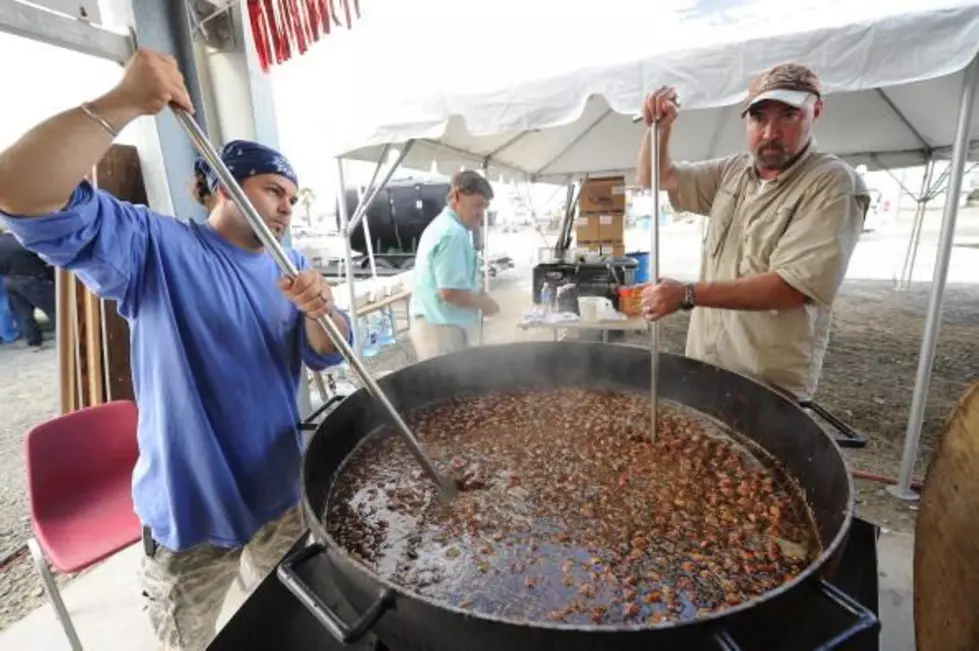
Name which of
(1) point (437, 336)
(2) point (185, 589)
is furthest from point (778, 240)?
(1) point (437, 336)

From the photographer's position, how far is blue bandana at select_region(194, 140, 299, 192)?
58.5 inches

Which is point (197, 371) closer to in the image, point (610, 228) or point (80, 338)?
point (80, 338)

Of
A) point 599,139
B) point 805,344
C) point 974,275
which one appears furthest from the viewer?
point 974,275

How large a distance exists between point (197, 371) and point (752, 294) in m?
1.90

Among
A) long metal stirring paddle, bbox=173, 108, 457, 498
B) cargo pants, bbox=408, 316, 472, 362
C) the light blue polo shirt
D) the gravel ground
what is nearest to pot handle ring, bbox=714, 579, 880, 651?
long metal stirring paddle, bbox=173, 108, 457, 498

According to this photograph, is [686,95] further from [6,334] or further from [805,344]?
[6,334]

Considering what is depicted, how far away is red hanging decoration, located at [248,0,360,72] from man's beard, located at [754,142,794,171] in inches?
106

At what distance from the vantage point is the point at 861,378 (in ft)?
16.9

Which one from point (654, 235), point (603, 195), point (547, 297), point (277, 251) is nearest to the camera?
point (277, 251)

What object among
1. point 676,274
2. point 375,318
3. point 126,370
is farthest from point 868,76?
point 676,274

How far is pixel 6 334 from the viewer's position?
747 centimetres

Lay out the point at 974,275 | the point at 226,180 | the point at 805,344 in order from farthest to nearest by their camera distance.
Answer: the point at 974,275 < the point at 805,344 < the point at 226,180

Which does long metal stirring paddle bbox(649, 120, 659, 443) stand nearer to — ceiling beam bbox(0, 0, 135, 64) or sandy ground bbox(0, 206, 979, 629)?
sandy ground bbox(0, 206, 979, 629)

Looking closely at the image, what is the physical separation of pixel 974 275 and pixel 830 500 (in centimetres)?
1421
